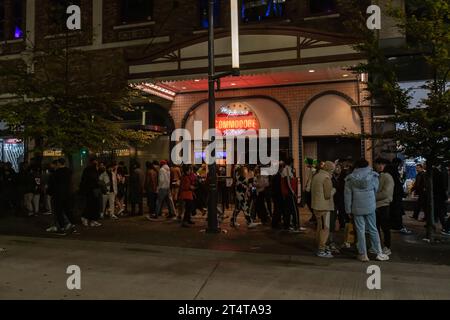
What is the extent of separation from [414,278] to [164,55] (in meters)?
10.1

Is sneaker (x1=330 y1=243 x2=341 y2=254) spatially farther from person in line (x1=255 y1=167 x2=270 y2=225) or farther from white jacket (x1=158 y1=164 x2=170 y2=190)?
white jacket (x1=158 y1=164 x2=170 y2=190)

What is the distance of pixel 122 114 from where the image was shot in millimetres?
18172

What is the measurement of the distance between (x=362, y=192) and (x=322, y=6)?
919 centimetres

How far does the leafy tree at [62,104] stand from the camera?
1145 centimetres

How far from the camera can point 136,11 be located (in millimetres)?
17469

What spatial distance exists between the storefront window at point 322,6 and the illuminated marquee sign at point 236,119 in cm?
396

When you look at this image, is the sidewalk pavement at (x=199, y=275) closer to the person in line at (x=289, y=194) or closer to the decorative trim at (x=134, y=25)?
the person in line at (x=289, y=194)

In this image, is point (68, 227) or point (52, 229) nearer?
point (68, 227)

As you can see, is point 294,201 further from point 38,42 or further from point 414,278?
point 38,42

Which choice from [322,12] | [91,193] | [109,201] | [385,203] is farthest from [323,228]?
[322,12]

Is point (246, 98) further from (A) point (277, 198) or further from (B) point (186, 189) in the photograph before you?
(A) point (277, 198)

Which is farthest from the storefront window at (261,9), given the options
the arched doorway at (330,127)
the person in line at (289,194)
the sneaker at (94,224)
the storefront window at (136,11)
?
the sneaker at (94,224)

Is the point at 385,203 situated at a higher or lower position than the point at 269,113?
lower

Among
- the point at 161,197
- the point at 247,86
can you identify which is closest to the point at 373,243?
the point at 161,197
